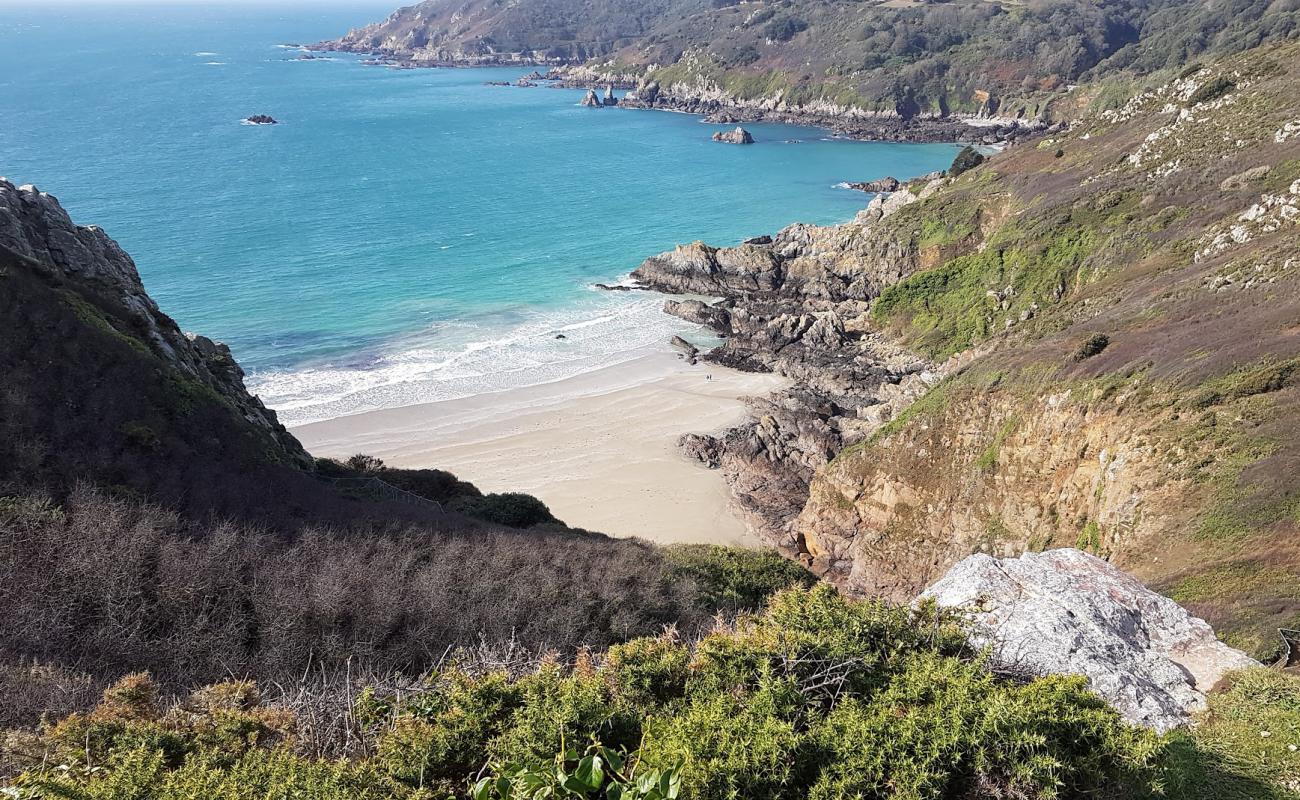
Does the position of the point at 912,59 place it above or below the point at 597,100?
above

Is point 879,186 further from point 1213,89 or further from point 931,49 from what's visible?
point 931,49

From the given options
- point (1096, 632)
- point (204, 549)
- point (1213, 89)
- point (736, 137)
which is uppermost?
point (736, 137)

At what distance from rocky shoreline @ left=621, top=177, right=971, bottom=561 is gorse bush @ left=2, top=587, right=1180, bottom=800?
17485 millimetres

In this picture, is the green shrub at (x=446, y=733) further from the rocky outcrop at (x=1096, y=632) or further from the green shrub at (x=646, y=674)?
the rocky outcrop at (x=1096, y=632)

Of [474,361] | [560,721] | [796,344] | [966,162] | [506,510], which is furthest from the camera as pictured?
[966,162]

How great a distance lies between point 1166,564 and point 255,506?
1865 cm

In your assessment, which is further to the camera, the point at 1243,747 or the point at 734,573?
the point at 734,573

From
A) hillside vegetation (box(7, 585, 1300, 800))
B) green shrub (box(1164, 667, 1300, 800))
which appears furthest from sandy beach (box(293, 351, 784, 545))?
hillside vegetation (box(7, 585, 1300, 800))

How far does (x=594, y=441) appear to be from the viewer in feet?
111

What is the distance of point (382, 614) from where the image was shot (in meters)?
13.0

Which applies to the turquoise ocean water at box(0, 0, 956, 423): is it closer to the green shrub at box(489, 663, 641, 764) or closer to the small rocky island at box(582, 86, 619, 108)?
the small rocky island at box(582, 86, 619, 108)

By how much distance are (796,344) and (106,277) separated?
104 ft

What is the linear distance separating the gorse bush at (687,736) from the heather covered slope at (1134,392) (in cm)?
626

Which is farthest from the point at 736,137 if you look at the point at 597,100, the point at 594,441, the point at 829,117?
the point at 594,441
